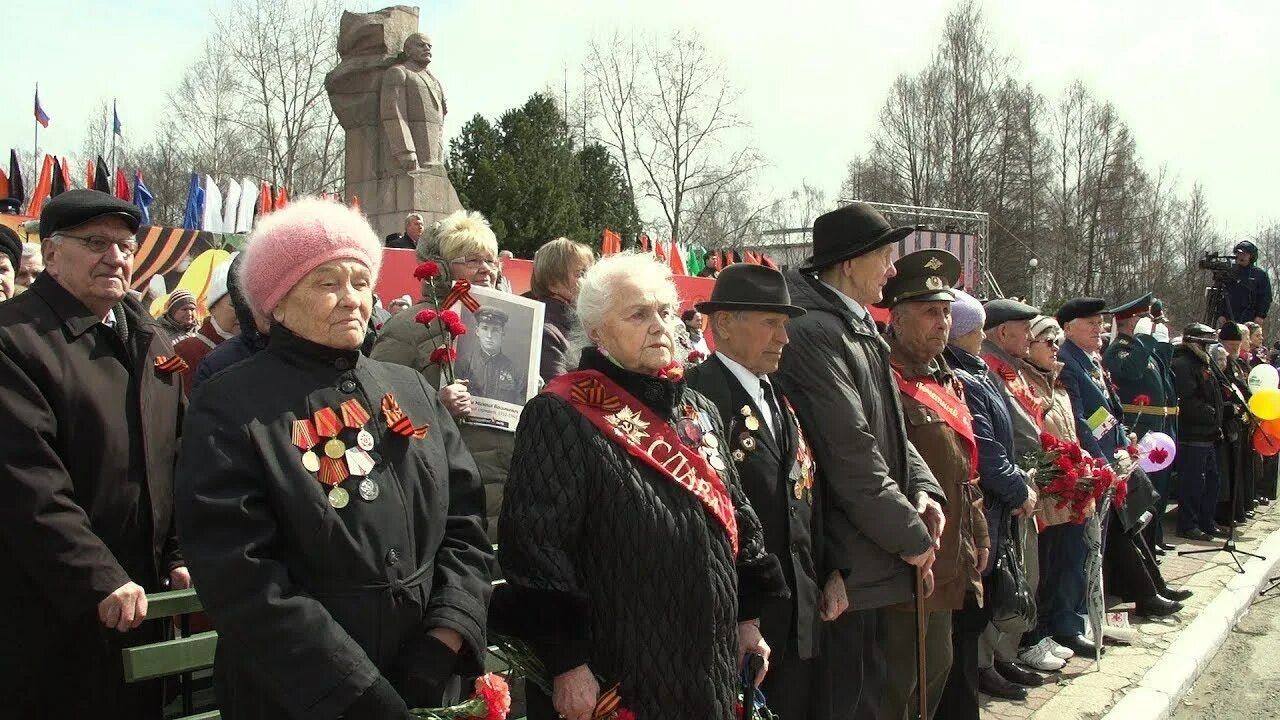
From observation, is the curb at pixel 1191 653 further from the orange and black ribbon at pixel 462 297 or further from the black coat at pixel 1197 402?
the orange and black ribbon at pixel 462 297

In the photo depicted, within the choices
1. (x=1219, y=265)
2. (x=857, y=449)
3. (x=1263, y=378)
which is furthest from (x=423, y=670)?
(x=1219, y=265)

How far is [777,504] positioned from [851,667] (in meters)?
0.83

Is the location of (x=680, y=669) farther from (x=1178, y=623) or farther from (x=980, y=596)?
(x=1178, y=623)

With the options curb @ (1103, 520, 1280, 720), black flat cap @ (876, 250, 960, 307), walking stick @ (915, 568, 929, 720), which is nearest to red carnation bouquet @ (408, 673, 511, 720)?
walking stick @ (915, 568, 929, 720)

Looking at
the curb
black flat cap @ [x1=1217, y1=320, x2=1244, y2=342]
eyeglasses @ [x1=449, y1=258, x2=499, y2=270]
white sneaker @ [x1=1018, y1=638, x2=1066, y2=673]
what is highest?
eyeglasses @ [x1=449, y1=258, x2=499, y2=270]

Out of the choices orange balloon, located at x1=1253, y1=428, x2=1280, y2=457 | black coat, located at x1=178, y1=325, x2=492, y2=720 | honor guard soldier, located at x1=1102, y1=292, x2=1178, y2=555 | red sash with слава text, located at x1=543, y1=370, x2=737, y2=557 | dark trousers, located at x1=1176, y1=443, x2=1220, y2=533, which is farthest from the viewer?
orange balloon, located at x1=1253, y1=428, x2=1280, y2=457

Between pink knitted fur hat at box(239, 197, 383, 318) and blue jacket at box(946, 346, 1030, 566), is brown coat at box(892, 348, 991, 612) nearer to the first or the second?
blue jacket at box(946, 346, 1030, 566)

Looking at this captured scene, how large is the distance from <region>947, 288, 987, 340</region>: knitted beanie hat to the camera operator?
11811 millimetres

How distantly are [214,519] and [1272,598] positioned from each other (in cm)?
872

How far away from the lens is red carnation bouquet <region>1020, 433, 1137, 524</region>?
18.8 feet

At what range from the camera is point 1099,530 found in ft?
20.6

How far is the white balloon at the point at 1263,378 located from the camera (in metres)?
10.8

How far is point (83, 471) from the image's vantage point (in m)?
2.87

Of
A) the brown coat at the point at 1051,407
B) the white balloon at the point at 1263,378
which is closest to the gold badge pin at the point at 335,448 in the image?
the brown coat at the point at 1051,407
